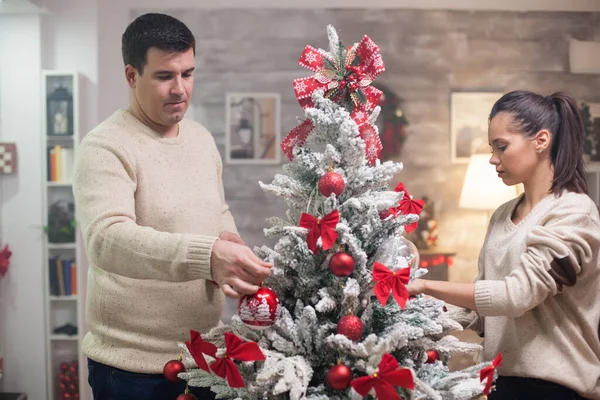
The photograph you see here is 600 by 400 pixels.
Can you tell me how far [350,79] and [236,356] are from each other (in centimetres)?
60

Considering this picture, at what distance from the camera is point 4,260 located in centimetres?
383

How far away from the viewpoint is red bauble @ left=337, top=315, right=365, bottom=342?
1133 mm

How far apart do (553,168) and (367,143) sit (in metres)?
0.59

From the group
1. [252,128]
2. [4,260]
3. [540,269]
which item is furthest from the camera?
[252,128]

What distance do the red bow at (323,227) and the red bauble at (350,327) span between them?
139 millimetres

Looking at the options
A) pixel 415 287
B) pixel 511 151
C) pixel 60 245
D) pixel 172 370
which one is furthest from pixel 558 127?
pixel 60 245

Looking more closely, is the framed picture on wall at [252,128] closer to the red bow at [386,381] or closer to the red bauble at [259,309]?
the red bauble at [259,309]

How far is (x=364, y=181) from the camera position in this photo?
1.22 m

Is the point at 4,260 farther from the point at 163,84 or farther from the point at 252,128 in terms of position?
the point at 163,84

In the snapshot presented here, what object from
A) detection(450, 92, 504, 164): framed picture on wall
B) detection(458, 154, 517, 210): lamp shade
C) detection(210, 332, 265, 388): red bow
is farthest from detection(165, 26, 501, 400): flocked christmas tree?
detection(450, 92, 504, 164): framed picture on wall

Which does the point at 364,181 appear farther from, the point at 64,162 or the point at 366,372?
the point at 64,162

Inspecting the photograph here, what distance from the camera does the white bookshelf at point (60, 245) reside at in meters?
3.88

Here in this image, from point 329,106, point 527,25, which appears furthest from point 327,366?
point 527,25

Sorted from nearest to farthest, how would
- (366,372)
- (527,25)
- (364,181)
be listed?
(366,372)
(364,181)
(527,25)
